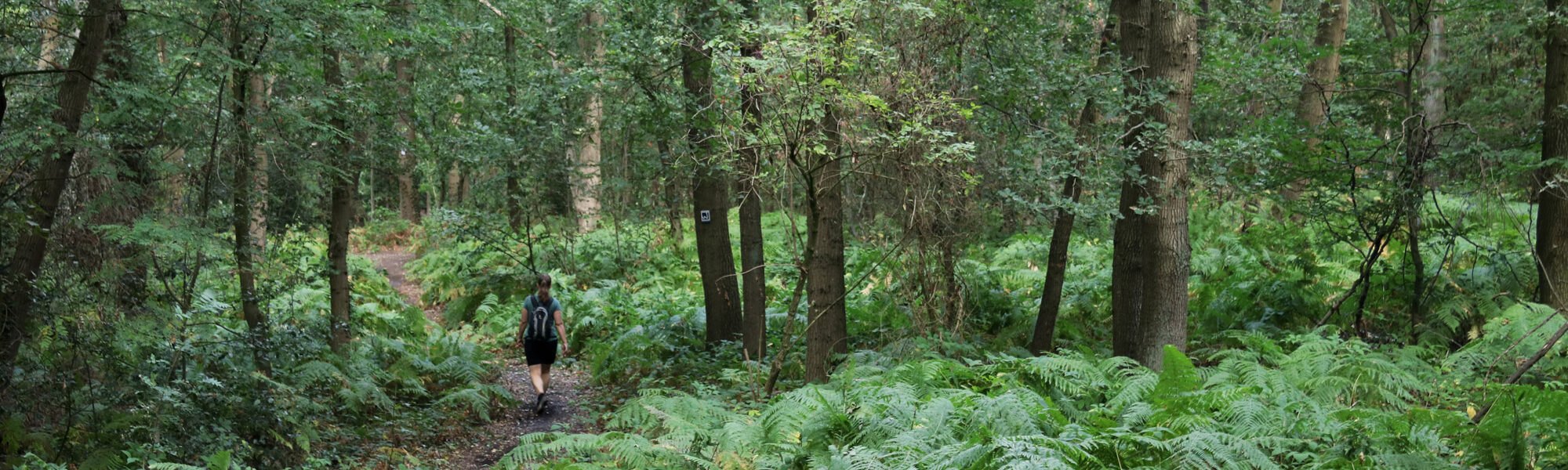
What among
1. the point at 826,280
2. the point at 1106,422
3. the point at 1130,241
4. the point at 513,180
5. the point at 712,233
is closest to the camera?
the point at 1106,422

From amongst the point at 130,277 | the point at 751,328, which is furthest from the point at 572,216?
the point at 130,277

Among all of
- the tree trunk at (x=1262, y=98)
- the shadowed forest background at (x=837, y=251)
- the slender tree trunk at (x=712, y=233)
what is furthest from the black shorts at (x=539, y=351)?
the tree trunk at (x=1262, y=98)

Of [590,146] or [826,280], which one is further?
[590,146]

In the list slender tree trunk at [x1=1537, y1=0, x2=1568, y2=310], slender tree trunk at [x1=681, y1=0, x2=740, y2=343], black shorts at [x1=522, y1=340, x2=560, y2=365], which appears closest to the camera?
slender tree trunk at [x1=1537, y1=0, x2=1568, y2=310]

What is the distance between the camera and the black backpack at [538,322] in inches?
351

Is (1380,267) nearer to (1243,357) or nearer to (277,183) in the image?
(1243,357)

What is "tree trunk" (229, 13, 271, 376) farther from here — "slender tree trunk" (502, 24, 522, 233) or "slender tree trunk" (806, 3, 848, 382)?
"slender tree trunk" (502, 24, 522, 233)

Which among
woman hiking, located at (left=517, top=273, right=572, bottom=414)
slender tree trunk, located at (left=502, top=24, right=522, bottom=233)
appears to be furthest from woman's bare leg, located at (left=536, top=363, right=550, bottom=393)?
slender tree trunk, located at (left=502, top=24, right=522, bottom=233)

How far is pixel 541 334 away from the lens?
29.2ft

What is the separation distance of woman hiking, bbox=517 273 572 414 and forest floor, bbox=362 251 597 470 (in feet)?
0.80

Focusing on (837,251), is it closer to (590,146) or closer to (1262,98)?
(1262,98)

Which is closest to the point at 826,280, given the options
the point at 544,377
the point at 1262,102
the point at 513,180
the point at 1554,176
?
the point at 544,377

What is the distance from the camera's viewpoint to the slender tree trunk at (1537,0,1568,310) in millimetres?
7707

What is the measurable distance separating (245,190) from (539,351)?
116 inches
